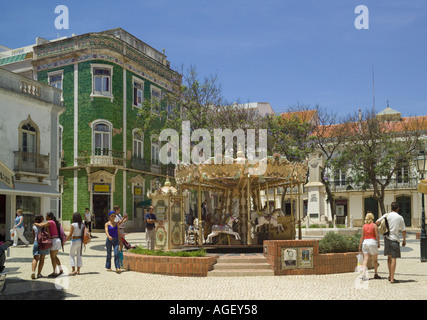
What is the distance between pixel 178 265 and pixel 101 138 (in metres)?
24.2

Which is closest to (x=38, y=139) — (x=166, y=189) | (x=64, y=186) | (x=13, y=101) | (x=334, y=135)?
(x=13, y=101)

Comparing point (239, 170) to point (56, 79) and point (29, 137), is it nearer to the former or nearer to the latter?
point (29, 137)

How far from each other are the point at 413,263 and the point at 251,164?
5694 millimetres

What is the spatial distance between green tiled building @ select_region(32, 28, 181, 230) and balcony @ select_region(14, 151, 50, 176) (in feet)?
24.8

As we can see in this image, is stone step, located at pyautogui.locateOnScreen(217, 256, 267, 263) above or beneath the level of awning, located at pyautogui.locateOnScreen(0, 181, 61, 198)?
beneath

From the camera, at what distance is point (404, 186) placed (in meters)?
49.4

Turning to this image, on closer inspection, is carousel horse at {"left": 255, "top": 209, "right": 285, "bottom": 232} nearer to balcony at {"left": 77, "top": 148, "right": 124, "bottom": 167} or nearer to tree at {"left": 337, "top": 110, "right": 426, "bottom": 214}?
tree at {"left": 337, "top": 110, "right": 426, "bottom": 214}

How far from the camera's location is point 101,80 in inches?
1368

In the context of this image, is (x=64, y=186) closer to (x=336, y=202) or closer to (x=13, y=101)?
(x=13, y=101)

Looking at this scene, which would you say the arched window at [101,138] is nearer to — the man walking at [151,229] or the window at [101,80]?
the window at [101,80]

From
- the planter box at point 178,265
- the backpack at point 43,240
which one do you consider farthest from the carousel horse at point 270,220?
the backpack at point 43,240

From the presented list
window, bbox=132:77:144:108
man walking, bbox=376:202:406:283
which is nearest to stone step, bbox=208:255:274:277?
man walking, bbox=376:202:406:283

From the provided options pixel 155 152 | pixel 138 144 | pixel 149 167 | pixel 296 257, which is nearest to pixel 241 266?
pixel 296 257

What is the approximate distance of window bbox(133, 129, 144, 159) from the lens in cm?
3716
